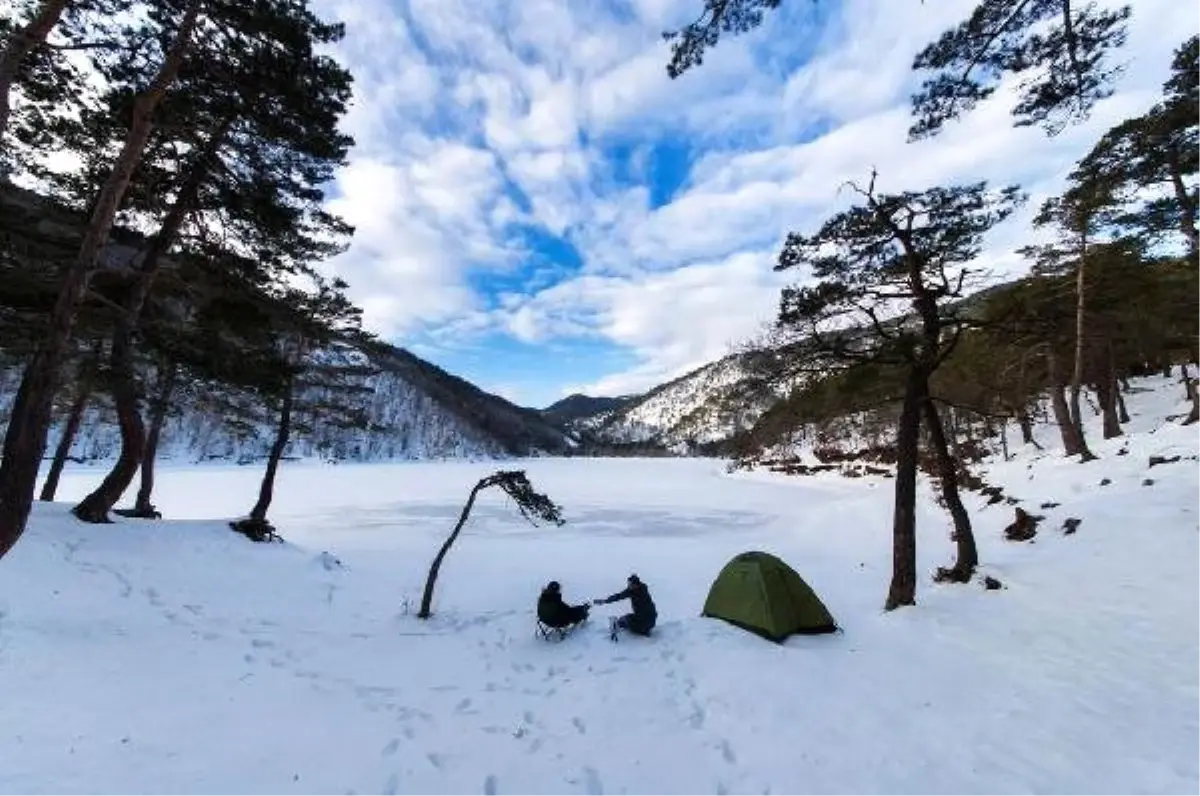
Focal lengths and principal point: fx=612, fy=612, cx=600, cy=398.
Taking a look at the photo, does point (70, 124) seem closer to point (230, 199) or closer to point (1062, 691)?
point (230, 199)

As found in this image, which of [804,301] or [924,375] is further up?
[804,301]

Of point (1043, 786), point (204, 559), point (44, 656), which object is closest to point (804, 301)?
point (1043, 786)

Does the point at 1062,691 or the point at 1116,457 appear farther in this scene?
the point at 1116,457

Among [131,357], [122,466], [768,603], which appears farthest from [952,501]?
[122,466]

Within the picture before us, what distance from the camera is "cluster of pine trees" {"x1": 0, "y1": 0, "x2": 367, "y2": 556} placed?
19.4 ft

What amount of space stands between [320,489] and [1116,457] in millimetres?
45510

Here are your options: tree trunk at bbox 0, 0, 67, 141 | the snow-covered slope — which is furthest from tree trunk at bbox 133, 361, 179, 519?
the snow-covered slope

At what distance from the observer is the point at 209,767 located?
5035 millimetres

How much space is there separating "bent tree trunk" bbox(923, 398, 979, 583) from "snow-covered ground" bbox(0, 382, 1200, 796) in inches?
23.0

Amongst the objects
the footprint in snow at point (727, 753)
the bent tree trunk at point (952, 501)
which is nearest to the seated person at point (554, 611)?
the footprint in snow at point (727, 753)

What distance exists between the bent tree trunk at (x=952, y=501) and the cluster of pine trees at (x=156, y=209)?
1149 centimetres

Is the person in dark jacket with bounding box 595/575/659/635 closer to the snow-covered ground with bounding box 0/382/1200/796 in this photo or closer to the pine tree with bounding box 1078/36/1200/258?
the snow-covered ground with bounding box 0/382/1200/796

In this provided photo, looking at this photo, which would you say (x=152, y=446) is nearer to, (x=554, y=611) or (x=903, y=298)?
(x=554, y=611)

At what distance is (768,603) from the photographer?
384 inches
